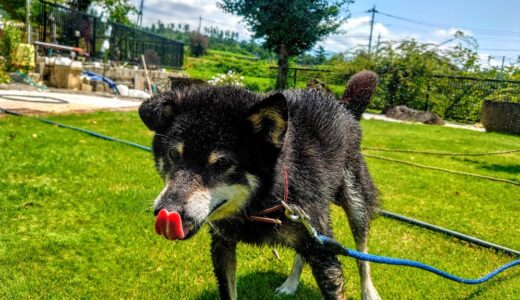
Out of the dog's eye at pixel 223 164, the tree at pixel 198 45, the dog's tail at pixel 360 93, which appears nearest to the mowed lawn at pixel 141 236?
the dog's eye at pixel 223 164

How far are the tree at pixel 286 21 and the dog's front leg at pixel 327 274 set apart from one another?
794 inches

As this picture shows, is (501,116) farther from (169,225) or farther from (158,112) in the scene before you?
(169,225)

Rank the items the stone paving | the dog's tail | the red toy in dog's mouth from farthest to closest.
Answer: the stone paving < the dog's tail < the red toy in dog's mouth

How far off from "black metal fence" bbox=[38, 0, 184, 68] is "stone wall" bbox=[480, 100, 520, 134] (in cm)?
1860

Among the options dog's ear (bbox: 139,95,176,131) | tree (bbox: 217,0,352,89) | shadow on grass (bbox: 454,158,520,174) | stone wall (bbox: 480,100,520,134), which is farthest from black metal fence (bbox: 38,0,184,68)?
stone wall (bbox: 480,100,520,134)

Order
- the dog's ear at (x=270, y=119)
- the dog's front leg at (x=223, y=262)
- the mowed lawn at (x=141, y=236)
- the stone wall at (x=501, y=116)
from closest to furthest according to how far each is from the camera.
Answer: the dog's ear at (x=270, y=119)
the dog's front leg at (x=223, y=262)
the mowed lawn at (x=141, y=236)
the stone wall at (x=501, y=116)

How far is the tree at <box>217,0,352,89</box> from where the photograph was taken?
2231 centimetres

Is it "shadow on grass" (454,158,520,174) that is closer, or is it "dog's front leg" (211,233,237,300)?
"dog's front leg" (211,233,237,300)

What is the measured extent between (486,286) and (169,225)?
295cm

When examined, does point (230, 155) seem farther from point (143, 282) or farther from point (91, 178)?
point (91, 178)

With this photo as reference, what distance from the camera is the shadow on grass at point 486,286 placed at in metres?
3.33

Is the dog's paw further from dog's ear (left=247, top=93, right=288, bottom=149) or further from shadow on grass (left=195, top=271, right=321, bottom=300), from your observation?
dog's ear (left=247, top=93, right=288, bottom=149)

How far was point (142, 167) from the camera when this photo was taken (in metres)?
6.20

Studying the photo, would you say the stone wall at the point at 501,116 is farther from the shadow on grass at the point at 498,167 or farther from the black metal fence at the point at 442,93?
the shadow on grass at the point at 498,167
